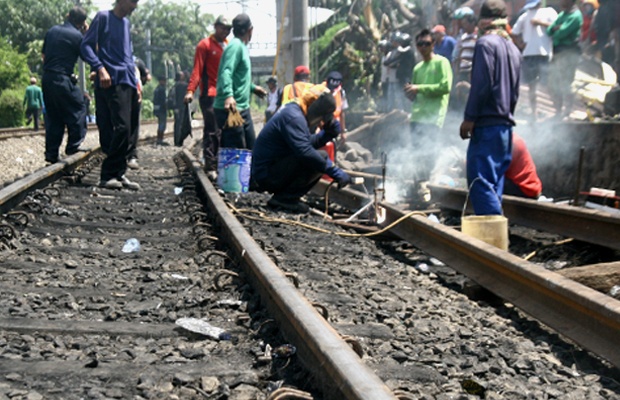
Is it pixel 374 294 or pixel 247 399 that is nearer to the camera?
pixel 247 399

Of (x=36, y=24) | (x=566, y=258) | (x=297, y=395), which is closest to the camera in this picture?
(x=297, y=395)

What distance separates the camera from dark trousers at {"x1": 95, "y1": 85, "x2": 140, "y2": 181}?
8.46m

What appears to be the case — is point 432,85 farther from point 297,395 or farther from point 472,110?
point 297,395

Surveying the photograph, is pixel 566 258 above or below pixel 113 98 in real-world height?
below

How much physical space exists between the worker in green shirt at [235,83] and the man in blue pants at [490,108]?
345 cm

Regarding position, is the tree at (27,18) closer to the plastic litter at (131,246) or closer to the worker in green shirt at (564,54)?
the worker in green shirt at (564,54)

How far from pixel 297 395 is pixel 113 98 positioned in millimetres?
6548

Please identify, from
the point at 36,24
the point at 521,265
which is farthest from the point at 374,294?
the point at 36,24

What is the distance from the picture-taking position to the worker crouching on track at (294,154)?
730 centimetres

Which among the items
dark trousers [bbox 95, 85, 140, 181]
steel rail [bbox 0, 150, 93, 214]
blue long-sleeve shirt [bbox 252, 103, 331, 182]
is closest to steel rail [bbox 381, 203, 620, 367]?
blue long-sleeve shirt [bbox 252, 103, 331, 182]

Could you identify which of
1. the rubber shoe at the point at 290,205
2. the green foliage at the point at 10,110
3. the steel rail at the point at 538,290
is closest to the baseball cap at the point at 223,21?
the rubber shoe at the point at 290,205

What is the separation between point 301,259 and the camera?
528 cm

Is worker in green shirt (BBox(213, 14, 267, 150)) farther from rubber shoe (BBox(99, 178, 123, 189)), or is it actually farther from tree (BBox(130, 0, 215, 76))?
tree (BBox(130, 0, 215, 76))

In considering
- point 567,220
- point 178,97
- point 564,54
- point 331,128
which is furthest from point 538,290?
point 178,97
